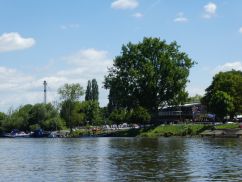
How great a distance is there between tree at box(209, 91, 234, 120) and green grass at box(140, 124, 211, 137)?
8602 mm

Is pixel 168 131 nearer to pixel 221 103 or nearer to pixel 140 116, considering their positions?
pixel 221 103

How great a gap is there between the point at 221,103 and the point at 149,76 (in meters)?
18.2

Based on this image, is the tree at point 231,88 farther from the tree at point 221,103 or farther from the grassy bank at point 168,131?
the grassy bank at point 168,131

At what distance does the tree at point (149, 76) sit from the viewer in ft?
400

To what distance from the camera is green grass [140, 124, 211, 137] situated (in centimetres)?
11156

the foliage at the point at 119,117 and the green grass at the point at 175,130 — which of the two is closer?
the green grass at the point at 175,130

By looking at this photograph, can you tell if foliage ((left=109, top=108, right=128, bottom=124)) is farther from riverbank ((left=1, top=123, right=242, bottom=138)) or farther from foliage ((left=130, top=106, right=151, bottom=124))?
riverbank ((left=1, top=123, right=242, bottom=138))

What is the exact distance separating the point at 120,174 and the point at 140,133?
3345 inches

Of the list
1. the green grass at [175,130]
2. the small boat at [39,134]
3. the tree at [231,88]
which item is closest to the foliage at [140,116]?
the tree at [231,88]

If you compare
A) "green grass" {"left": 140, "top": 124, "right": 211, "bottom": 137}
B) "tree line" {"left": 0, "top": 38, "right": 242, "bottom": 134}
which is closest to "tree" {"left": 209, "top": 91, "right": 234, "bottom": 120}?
"tree line" {"left": 0, "top": 38, "right": 242, "bottom": 134}

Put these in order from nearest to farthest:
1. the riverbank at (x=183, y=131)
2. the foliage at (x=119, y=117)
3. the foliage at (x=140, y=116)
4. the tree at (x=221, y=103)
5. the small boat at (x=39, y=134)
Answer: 1. the riverbank at (x=183, y=131)
2. the tree at (x=221, y=103)
3. the foliage at (x=140, y=116)
4. the small boat at (x=39, y=134)
5. the foliage at (x=119, y=117)

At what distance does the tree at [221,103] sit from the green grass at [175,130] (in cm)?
860

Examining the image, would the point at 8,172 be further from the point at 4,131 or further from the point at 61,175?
the point at 4,131

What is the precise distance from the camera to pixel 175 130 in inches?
4562
